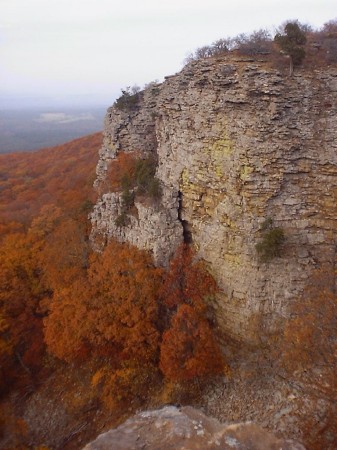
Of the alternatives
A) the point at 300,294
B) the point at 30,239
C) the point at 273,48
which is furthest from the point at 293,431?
the point at 30,239

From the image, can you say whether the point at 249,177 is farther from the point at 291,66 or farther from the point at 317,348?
the point at 317,348

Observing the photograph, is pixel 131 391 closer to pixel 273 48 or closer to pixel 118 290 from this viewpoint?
pixel 118 290

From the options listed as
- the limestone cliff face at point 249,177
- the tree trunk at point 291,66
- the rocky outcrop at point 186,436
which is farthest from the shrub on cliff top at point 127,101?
the rocky outcrop at point 186,436

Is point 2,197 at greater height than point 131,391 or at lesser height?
greater

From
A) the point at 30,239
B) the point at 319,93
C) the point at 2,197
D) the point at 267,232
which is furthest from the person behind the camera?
the point at 2,197

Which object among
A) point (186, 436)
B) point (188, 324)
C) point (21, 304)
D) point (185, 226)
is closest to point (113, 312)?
point (188, 324)

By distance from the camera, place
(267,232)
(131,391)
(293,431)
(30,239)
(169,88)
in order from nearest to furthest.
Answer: (293,431), (267,232), (131,391), (169,88), (30,239)

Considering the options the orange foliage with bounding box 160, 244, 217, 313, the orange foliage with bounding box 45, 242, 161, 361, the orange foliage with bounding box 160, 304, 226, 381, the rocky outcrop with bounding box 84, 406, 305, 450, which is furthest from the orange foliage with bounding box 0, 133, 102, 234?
the rocky outcrop with bounding box 84, 406, 305, 450
